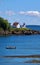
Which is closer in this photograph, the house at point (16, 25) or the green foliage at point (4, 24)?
the green foliage at point (4, 24)

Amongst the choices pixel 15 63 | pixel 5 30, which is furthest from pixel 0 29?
pixel 15 63

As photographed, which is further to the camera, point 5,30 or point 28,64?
point 5,30

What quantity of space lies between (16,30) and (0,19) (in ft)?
34.6

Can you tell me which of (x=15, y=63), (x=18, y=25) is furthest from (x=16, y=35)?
(x=15, y=63)

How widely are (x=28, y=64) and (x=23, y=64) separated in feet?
2.67

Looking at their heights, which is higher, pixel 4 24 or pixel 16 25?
pixel 4 24

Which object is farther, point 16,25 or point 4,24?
point 16,25

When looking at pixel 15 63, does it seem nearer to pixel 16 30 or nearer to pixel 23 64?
pixel 23 64

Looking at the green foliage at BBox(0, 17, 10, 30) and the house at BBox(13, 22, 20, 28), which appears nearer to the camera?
the green foliage at BBox(0, 17, 10, 30)

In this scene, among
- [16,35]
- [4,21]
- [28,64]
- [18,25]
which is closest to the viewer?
[28,64]

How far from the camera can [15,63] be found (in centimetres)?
4134

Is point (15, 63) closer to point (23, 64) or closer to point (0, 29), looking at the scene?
point (23, 64)

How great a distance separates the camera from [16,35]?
12838 cm

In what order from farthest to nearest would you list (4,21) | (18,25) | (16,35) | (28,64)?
(18,25)
(4,21)
(16,35)
(28,64)
